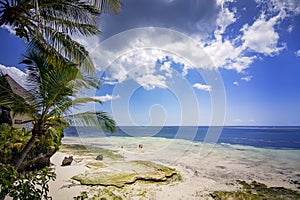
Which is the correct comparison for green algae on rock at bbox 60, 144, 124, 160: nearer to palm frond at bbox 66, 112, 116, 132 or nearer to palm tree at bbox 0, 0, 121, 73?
palm frond at bbox 66, 112, 116, 132

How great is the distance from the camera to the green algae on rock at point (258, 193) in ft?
23.4

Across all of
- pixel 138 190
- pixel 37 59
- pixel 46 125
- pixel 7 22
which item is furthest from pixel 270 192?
pixel 7 22

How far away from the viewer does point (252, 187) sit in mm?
8469

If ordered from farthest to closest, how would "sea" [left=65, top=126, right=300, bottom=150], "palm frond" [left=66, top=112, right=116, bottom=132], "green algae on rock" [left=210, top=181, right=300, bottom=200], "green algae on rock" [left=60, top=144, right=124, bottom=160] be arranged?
"sea" [left=65, top=126, right=300, bottom=150], "green algae on rock" [left=60, top=144, right=124, bottom=160], "green algae on rock" [left=210, top=181, right=300, bottom=200], "palm frond" [left=66, top=112, right=116, bottom=132]

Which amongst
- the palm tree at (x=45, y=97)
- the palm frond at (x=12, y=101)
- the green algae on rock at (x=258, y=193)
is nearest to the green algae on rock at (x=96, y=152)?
the green algae on rock at (x=258, y=193)

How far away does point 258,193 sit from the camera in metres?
7.62

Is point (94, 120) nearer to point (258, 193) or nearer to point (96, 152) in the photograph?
point (258, 193)

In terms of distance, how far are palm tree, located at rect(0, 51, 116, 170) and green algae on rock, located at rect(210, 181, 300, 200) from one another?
5.43 meters

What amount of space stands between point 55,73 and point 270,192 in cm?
865

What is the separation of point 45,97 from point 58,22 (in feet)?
6.25

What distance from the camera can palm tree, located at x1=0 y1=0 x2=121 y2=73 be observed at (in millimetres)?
4047

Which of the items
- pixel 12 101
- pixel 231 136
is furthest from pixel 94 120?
pixel 231 136

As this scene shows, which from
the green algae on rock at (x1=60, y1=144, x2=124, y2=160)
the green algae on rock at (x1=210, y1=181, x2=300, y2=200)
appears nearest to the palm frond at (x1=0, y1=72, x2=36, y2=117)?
the green algae on rock at (x1=210, y1=181, x2=300, y2=200)

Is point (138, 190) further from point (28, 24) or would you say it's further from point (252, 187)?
point (28, 24)
